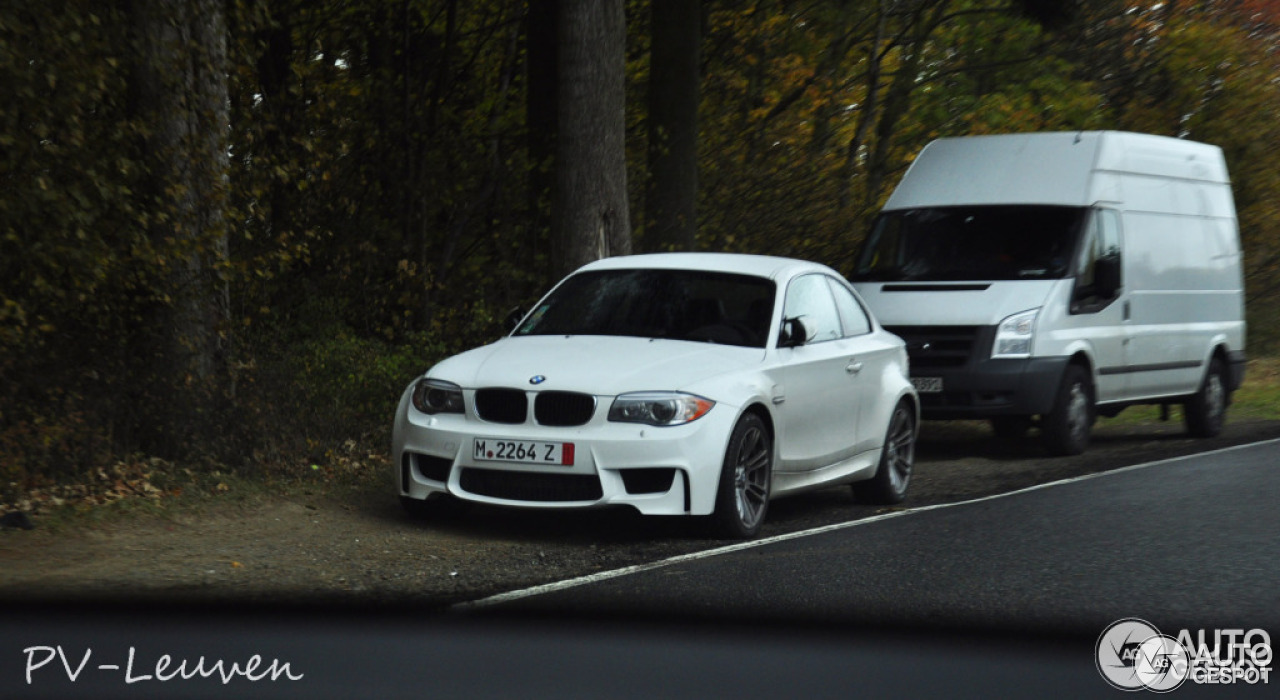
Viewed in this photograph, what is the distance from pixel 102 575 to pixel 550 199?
35.0ft

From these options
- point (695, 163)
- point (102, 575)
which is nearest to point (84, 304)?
point (102, 575)

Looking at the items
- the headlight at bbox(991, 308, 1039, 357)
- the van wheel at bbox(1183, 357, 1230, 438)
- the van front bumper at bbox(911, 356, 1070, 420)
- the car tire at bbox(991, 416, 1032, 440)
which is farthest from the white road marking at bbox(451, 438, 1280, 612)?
the van wheel at bbox(1183, 357, 1230, 438)

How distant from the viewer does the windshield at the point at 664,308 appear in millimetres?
10414

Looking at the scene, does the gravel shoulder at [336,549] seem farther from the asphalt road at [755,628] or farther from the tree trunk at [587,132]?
the tree trunk at [587,132]

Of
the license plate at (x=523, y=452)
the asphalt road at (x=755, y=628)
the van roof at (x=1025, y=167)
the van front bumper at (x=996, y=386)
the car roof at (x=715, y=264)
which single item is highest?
the van roof at (x=1025, y=167)

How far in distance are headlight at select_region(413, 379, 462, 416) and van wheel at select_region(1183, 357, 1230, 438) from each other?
10.7 meters

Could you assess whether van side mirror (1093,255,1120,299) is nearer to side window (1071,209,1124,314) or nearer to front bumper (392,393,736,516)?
side window (1071,209,1124,314)

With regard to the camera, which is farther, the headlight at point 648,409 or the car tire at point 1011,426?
the car tire at point 1011,426

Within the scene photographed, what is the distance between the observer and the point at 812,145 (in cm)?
2231

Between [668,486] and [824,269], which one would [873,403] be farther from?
[668,486]

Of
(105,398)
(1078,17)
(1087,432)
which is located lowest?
(1087,432)

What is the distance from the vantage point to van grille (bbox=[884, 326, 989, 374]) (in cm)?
1464

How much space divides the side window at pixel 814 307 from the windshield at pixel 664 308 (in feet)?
0.71

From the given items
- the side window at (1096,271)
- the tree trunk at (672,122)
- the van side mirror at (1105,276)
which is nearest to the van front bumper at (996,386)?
the side window at (1096,271)
